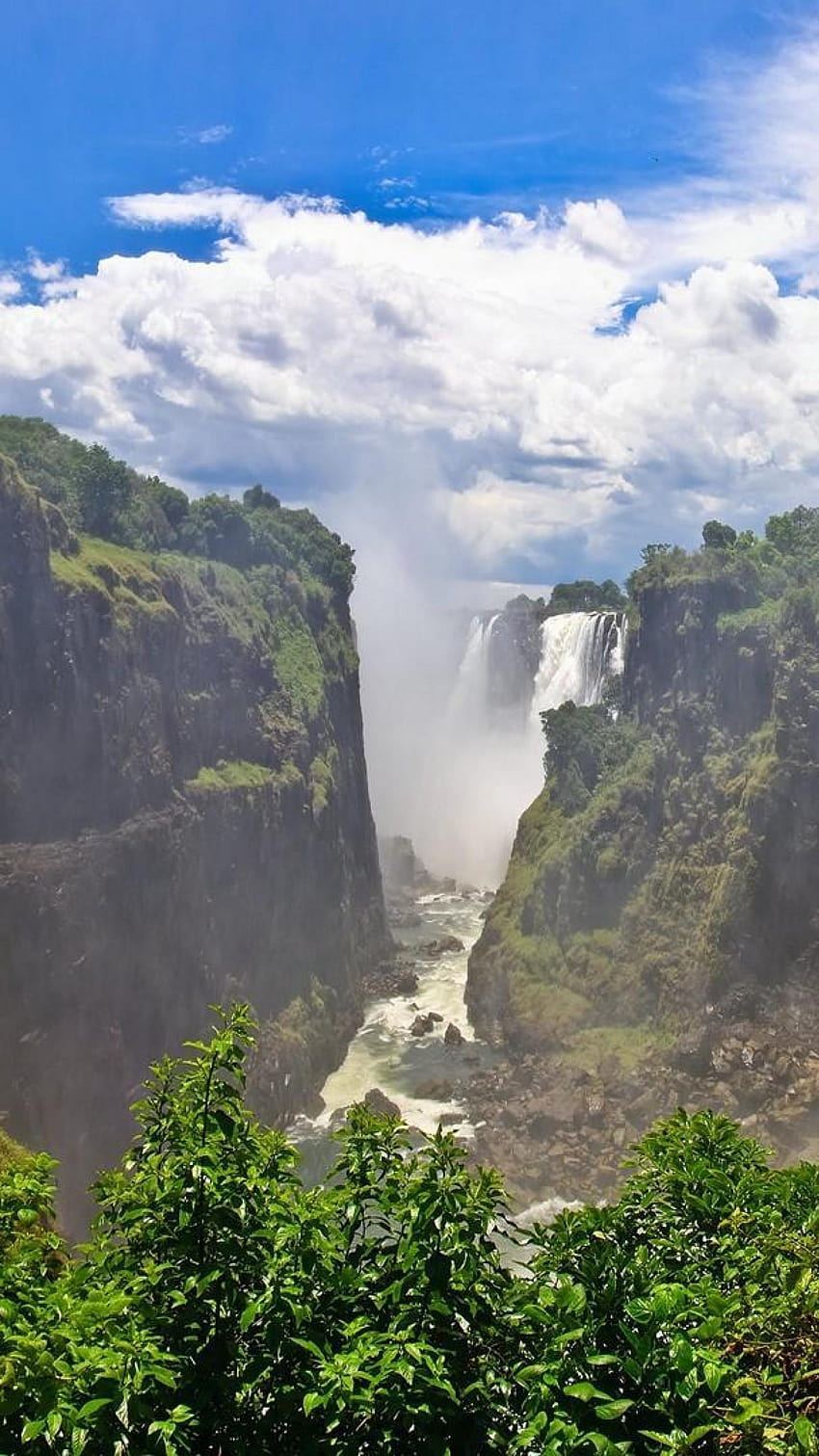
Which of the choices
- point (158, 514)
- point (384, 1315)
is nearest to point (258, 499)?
point (158, 514)

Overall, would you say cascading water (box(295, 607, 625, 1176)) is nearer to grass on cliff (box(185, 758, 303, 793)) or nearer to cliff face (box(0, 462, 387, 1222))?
cliff face (box(0, 462, 387, 1222))

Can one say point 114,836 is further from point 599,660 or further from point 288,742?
point 599,660

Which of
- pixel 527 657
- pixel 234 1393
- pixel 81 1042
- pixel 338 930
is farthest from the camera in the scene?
pixel 527 657

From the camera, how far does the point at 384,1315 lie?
9.63 meters

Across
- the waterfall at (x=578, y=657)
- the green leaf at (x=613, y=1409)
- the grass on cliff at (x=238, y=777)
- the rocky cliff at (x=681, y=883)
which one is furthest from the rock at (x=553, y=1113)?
the green leaf at (x=613, y=1409)

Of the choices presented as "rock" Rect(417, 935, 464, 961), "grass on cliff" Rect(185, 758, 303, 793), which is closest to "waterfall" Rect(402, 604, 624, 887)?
"rock" Rect(417, 935, 464, 961)

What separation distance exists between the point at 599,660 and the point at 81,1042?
6540 cm

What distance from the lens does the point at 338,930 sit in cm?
8250

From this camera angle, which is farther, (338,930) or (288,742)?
(338,930)

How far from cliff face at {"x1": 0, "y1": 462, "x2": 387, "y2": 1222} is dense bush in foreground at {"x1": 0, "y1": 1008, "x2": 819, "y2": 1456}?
36.7 meters

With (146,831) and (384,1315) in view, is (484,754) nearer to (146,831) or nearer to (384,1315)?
(146,831)

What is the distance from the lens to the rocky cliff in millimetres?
59281

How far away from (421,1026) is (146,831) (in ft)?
99.3

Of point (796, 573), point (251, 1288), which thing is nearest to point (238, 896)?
point (796, 573)
